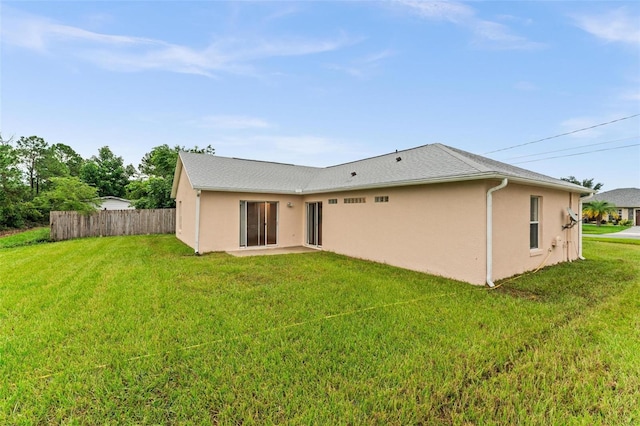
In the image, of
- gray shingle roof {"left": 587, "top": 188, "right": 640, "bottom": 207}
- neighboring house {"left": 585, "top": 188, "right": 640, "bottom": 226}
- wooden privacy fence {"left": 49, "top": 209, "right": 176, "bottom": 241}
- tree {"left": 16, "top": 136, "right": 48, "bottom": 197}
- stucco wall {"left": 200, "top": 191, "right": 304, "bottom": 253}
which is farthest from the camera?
gray shingle roof {"left": 587, "top": 188, "right": 640, "bottom": 207}

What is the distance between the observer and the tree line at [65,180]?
58.0ft

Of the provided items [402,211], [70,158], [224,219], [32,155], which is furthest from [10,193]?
[70,158]

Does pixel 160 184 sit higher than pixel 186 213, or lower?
higher

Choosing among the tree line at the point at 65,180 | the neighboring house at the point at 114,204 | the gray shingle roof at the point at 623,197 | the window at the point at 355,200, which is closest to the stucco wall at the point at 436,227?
the window at the point at 355,200

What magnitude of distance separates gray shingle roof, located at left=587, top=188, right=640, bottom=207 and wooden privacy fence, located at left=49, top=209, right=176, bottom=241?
4945 centimetres

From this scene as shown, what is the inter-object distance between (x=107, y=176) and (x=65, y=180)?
2158cm

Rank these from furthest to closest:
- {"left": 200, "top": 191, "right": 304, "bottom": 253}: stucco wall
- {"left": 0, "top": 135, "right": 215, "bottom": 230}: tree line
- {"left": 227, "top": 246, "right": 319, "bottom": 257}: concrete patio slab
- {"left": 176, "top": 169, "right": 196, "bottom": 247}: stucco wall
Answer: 1. {"left": 0, "top": 135, "right": 215, "bottom": 230}: tree line
2. {"left": 176, "top": 169, "right": 196, "bottom": 247}: stucco wall
3. {"left": 200, "top": 191, "right": 304, "bottom": 253}: stucco wall
4. {"left": 227, "top": 246, "right": 319, "bottom": 257}: concrete patio slab

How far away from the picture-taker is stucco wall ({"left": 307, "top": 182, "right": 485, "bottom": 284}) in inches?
251

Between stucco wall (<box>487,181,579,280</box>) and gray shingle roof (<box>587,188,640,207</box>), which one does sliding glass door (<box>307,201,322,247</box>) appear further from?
gray shingle roof (<box>587,188,640,207</box>)

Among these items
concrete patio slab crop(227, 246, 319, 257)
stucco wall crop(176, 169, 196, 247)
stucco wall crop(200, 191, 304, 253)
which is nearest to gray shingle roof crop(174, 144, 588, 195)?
stucco wall crop(200, 191, 304, 253)

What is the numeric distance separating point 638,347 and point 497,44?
11.4m

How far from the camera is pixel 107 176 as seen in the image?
35.3m

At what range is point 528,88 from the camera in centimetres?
1298

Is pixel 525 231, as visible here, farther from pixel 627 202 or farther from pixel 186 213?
pixel 627 202
